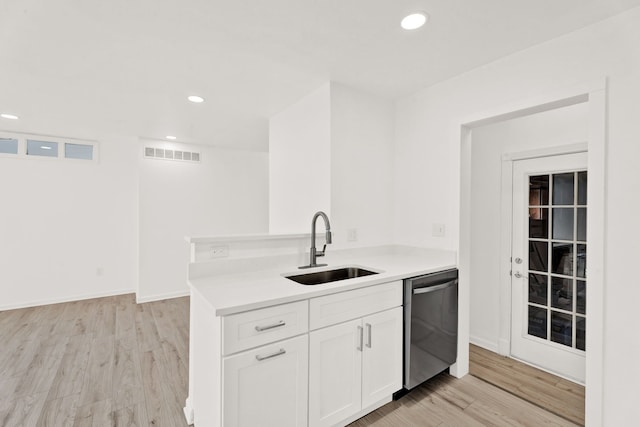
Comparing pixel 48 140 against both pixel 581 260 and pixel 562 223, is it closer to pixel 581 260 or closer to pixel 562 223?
pixel 562 223

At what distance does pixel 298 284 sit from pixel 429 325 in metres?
1.07

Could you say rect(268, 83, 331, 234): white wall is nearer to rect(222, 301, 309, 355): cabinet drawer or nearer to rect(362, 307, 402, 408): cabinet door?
rect(362, 307, 402, 408): cabinet door

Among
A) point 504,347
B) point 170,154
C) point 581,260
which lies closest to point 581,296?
point 581,260

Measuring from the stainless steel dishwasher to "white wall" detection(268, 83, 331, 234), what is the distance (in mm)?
971

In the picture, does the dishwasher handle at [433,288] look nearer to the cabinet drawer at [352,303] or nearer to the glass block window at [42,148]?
the cabinet drawer at [352,303]

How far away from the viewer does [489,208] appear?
289cm

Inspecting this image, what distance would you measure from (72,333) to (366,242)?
336 cm

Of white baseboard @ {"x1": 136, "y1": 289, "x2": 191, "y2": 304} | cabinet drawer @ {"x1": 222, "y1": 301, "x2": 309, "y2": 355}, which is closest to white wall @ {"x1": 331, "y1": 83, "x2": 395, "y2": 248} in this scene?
cabinet drawer @ {"x1": 222, "y1": 301, "x2": 309, "y2": 355}

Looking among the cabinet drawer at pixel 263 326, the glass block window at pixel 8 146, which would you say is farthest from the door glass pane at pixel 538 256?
the glass block window at pixel 8 146

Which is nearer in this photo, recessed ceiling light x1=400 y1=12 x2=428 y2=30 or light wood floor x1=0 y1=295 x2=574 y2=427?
recessed ceiling light x1=400 y1=12 x2=428 y2=30

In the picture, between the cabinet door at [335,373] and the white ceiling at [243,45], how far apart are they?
180cm

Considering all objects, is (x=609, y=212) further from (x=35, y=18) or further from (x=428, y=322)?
(x=35, y=18)

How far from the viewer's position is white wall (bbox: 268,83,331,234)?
101 inches

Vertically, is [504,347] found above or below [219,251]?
below
